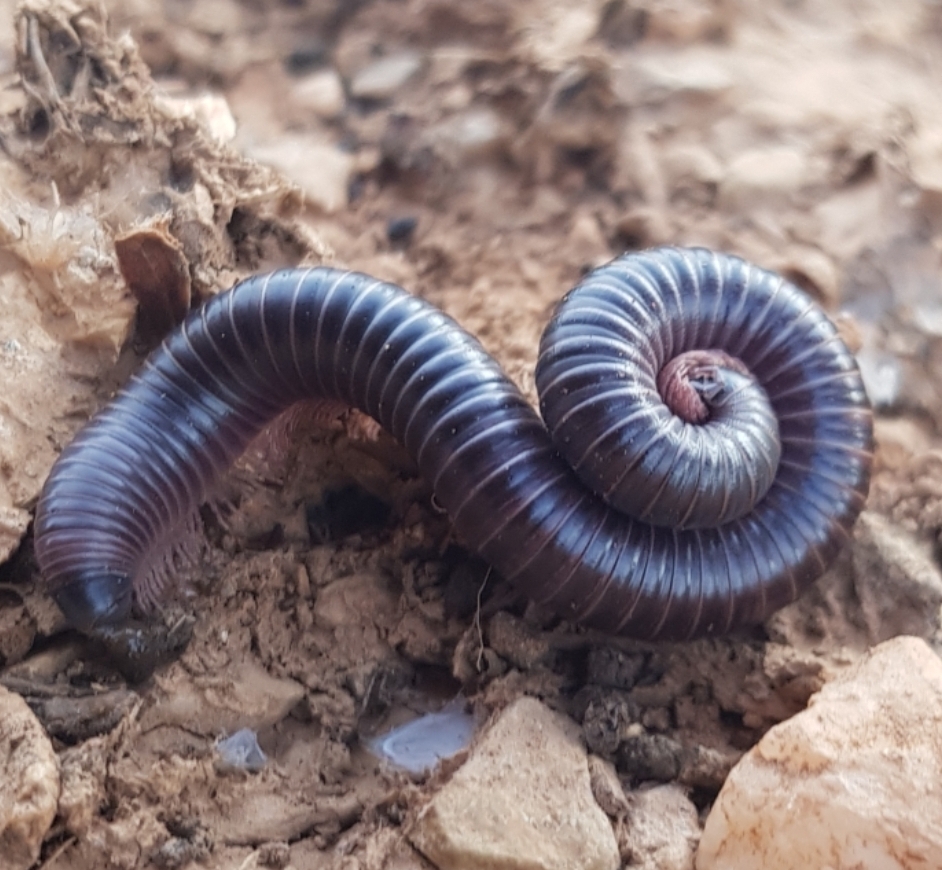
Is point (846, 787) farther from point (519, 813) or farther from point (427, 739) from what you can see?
point (427, 739)

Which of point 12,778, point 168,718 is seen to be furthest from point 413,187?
point 12,778

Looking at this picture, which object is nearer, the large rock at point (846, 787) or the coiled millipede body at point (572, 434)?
the large rock at point (846, 787)

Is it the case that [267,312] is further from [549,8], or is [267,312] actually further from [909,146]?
[909,146]

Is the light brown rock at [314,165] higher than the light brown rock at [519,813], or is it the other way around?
the light brown rock at [314,165]

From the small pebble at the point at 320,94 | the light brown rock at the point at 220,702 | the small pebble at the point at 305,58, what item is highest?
the small pebble at the point at 305,58

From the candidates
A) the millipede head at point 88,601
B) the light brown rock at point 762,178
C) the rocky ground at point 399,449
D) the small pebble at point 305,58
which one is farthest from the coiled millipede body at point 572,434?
the small pebble at point 305,58

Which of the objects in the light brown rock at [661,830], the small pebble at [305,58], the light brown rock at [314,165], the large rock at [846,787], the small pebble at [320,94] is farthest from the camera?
the small pebble at [305,58]

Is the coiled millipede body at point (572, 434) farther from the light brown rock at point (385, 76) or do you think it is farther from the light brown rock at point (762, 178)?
the light brown rock at point (385, 76)
